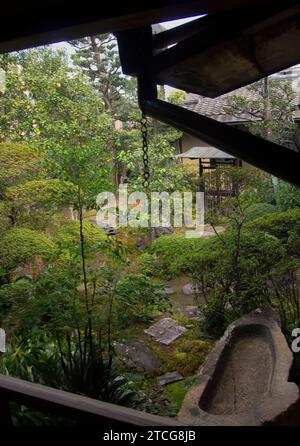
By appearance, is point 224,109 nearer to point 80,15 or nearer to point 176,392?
point 176,392

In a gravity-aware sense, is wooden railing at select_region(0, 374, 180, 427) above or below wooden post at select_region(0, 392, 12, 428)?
above

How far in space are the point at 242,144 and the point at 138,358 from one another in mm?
3538

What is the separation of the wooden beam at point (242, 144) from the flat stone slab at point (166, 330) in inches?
145

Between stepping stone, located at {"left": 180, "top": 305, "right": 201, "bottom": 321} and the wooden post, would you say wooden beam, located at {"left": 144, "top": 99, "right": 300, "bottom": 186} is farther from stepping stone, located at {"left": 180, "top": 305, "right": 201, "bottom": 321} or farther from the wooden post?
stepping stone, located at {"left": 180, "top": 305, "right": 201, "bottom": 321}

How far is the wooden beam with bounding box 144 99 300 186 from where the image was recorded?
35.6 inches

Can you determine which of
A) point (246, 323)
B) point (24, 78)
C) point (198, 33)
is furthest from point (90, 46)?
point (198, 33)

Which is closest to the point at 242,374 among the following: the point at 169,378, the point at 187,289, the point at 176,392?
the point at 176,392

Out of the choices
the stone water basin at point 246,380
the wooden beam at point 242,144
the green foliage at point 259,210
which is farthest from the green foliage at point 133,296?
the green foliage at point 259,210

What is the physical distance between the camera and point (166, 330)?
188 inches

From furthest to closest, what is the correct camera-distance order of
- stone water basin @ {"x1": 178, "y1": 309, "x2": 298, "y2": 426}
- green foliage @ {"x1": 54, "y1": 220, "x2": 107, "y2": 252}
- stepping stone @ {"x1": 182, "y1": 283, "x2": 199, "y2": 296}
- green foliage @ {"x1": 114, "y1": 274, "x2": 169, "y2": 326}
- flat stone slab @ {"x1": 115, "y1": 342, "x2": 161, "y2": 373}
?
stepping stone @ {"x1": 182, "y1": 283, "x2": 199, "y2": 296}
flat stone slab @ {"x1": 115, "y1": 342, "x2": 161, "y2": 373}
green foliage @ {"x1": 54, "y1": 220, "x2": 107, "y2": 252}
green foliage @ {"x1": 114, "y1": 274, "x2": 169, "y2": 326}
stone water basin @ {"x1": 178, "y1": 309, "x2": 298, "y2": 426}

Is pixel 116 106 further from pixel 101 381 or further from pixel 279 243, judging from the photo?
pixel 101 381

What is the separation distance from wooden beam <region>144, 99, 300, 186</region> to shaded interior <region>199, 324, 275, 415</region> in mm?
2083

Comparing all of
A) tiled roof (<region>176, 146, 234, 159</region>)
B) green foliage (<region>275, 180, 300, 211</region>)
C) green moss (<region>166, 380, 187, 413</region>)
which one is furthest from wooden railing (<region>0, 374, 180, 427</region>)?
tiled roof (<region>176, 146, 234, 159</region>)
